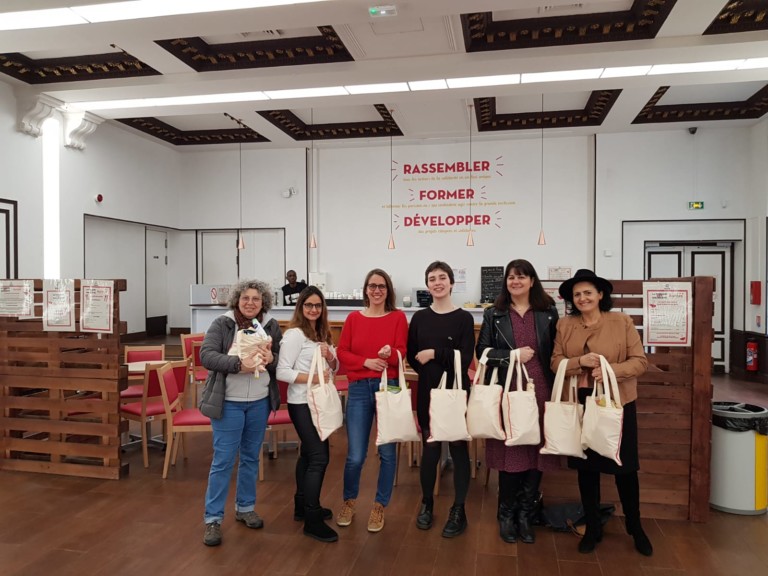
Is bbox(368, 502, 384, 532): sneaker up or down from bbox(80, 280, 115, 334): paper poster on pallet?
down

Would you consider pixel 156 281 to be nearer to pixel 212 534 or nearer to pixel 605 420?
pixel 212 534

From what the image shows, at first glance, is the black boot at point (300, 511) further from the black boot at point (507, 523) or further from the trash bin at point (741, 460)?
the trash bin at point (741, 460)

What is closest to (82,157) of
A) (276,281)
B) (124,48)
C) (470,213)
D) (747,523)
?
(124,48)

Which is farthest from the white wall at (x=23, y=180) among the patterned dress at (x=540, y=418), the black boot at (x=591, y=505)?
the black boot at (x=591, y=505)

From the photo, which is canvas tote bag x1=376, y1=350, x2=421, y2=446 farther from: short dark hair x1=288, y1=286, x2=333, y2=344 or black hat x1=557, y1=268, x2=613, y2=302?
black hat x1=557, y1=268, x2=613, y2=302

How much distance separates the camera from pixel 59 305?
170 inches

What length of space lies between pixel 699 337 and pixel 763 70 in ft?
14.0

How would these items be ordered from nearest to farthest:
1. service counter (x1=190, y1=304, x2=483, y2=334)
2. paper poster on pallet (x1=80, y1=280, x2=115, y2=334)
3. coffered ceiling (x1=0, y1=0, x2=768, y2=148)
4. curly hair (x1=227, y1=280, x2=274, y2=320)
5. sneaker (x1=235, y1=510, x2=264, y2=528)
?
curly hair (x1=227, y1=280, x2=274, y2=320) → sneaker (x1=235, y1=510, x2=264, y2=528) → paper poster on pallet (x1=80, y1=280, x2=115, y2=334) → coffered ceiling (x1=0, y1=0, x2=768, y2=148) → service counter (x1=190, y1=304, x2=483, y2=334)

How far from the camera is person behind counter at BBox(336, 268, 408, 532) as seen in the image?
3.13m

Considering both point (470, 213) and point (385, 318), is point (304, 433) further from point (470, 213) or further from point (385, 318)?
point (470, 213)

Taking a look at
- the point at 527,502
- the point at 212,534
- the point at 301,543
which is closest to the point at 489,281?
the point at 527,502

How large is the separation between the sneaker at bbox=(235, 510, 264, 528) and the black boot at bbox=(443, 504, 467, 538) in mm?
1116

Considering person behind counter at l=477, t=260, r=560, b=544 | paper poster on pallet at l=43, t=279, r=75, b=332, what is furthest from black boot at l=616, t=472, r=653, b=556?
paper poster on pallet at l=43, t=279, r=75, b=332

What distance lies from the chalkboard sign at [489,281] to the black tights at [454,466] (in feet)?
21.6
